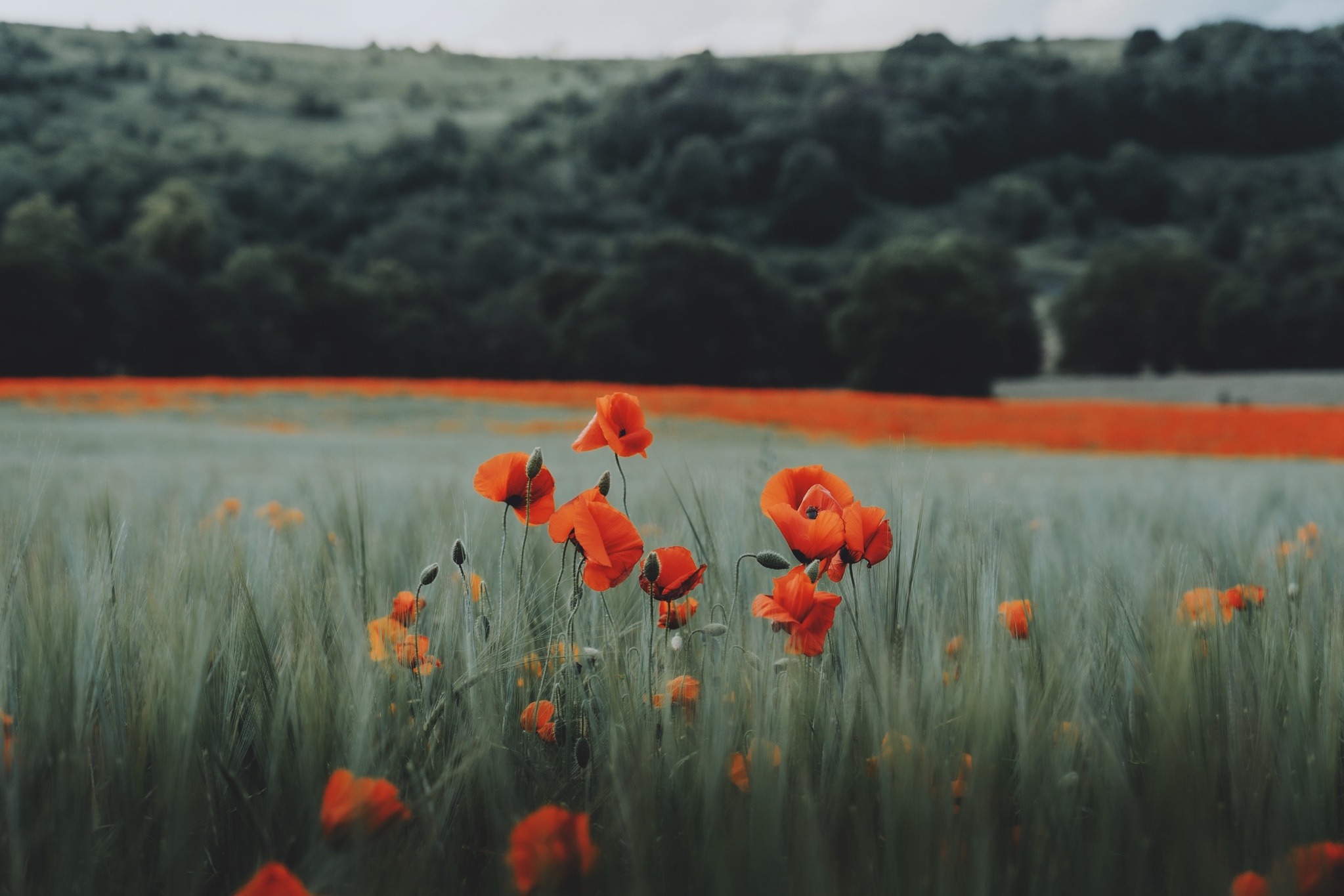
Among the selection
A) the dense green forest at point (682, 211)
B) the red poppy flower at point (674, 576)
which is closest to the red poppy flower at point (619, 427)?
the red poppy flower at point (674, 576)

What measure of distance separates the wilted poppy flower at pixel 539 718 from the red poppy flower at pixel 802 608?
219 mm

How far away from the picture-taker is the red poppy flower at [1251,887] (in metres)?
0.56

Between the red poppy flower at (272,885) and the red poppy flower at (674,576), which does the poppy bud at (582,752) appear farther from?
the red poppy flower at (272,885)

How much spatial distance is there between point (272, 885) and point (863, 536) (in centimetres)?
59

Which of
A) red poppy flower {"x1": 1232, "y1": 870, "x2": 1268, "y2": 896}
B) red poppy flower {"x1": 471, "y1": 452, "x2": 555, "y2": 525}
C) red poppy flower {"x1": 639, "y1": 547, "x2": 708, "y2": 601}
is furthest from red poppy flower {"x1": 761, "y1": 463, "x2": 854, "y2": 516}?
red poppy flower {"x1": 1232, "y1": 870, "x2": 1268, "y2": 896}

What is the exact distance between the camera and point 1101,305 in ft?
142

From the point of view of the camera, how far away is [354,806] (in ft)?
1.94

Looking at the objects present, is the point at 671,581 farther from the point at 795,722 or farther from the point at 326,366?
the point at 326,366

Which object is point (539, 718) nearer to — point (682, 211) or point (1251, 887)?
point (1251, 887)

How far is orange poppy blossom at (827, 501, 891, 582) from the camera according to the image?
0.86 meters

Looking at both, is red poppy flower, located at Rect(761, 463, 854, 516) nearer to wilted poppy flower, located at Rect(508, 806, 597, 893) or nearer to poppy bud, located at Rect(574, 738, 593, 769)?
poppy bud, located at Rect(574, 738, 593, 769)

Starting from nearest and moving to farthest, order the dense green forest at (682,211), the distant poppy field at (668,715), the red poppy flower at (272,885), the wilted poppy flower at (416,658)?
the red poppy flower at (272,885) → the distant poppy field at (668,715) → the wilted poppy flower at (416,658) → the dense green forest at (682,211)

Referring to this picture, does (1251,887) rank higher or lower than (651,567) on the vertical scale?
lower

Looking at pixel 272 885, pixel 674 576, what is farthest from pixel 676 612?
pixel 272 885
